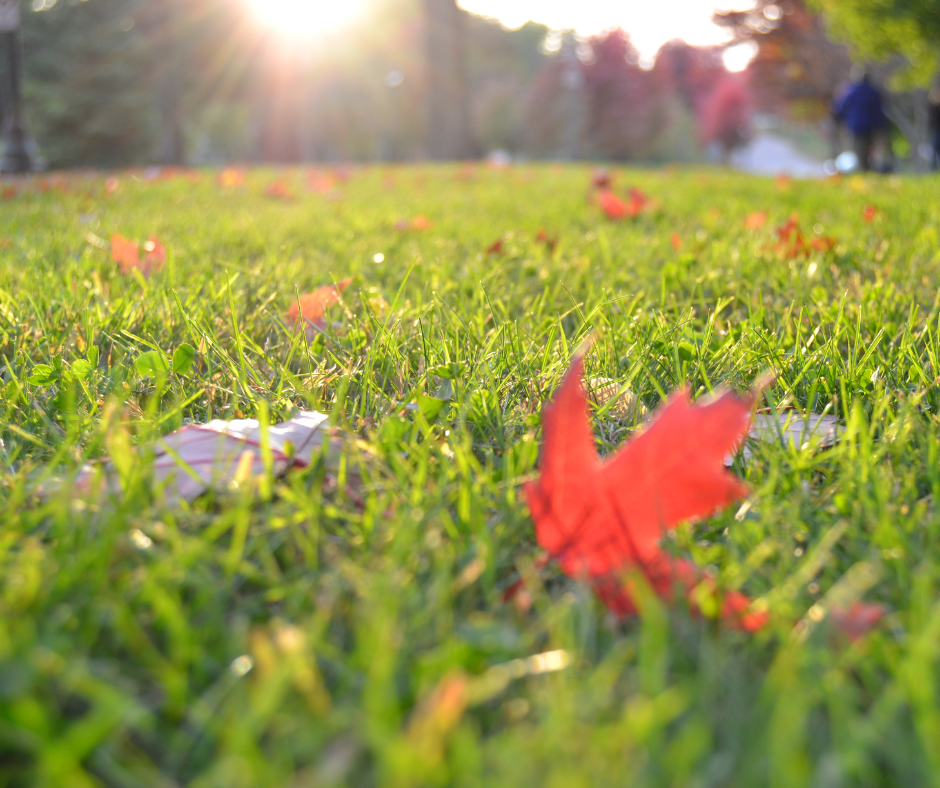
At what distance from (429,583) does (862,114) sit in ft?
41.9

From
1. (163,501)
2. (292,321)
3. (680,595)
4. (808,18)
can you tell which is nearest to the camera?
(680,595)

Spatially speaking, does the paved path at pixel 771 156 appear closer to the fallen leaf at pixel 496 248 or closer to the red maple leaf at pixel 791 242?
the red maple leaf at pixel 791 242

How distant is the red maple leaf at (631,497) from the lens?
2.29 ft

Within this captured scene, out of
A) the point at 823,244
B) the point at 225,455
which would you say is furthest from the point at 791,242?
the point at 225,455

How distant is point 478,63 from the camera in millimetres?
65125

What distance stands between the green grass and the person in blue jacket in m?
11.4

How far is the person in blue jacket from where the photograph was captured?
1118 cm

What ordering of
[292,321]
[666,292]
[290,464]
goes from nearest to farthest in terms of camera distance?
[290,464] < [292,321] < [666,292]

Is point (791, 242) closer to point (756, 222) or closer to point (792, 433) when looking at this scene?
point (756, 222)

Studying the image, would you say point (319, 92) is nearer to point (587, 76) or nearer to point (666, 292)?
point (587, 76)

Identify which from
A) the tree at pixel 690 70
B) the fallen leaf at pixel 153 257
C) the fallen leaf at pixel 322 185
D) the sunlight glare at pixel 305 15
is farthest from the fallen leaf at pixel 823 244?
the tree at pixel 690 70

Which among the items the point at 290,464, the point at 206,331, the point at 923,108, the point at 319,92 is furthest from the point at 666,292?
the point at 319,92

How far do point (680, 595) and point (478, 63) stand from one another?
70657mm

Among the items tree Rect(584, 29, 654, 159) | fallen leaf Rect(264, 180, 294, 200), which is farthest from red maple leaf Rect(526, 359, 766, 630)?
tree Rect(584, 29, 654, 159)
